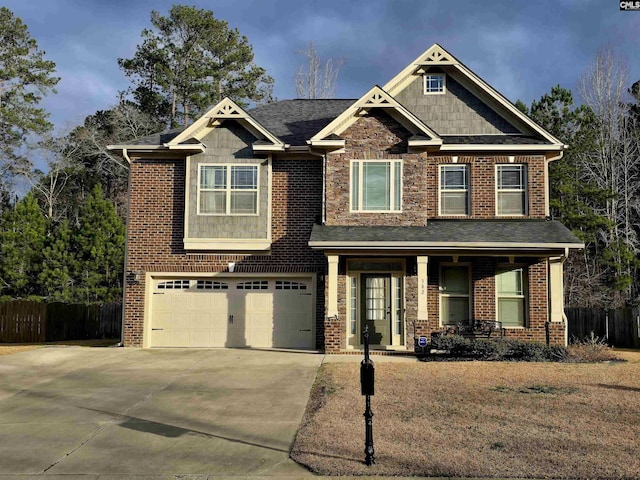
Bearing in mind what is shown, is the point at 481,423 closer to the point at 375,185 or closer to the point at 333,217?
the point at 333,217

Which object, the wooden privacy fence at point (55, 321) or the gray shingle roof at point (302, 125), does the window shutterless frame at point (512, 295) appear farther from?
the wooden privacy fence at point (55, 321)

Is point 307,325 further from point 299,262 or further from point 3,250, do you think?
point 3,250

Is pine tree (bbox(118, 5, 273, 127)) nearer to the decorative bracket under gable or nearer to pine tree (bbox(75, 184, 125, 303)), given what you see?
pine tree (bbox(75, 184, 125, 303))

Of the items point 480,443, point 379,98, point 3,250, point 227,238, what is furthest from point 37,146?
point 480,443

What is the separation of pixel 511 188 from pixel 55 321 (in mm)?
18110

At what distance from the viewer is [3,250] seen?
96.2ft

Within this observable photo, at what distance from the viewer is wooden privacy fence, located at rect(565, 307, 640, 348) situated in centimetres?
2255

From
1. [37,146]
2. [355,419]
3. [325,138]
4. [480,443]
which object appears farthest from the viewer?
[37,146]

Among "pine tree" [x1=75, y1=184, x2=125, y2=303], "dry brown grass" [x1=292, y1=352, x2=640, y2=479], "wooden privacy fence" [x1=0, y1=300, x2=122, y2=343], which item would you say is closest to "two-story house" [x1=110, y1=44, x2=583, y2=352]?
"dry brown grass" [x1=292, y1=352, x2=640, y2=479]

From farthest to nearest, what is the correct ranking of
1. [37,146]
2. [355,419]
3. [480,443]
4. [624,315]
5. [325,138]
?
[37,146]
[624,315]
[325,138]
[355,419]
[480,443]

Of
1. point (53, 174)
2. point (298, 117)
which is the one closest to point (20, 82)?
point (53, 174)

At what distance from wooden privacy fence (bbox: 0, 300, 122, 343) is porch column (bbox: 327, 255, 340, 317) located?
513 inches

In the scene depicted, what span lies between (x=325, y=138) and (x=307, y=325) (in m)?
5.41

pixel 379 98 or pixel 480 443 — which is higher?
pixel 379 98
